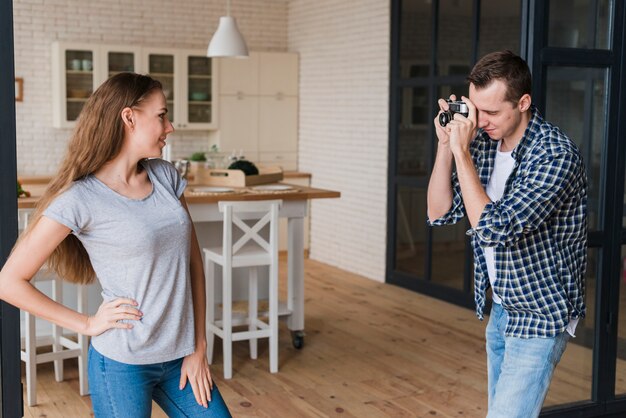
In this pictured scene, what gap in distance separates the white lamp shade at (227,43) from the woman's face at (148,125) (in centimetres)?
417

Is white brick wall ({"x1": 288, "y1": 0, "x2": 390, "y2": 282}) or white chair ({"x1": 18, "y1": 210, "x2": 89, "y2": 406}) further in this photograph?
white brick wall ({"x1": 288, "y1": 0, "x2": 390, "y2": 282})

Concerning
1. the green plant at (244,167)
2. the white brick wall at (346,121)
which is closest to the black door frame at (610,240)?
the green plant at (244,167)

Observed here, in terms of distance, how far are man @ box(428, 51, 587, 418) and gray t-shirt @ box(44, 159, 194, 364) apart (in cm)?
84

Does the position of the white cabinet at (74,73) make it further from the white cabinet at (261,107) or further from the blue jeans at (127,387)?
the blue jeans at (127,387)

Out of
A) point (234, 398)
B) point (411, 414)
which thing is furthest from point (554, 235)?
point (234, 398)

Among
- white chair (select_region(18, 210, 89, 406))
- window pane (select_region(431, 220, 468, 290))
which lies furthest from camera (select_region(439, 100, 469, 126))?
window pane (select_region(431, 220, 468, 290))

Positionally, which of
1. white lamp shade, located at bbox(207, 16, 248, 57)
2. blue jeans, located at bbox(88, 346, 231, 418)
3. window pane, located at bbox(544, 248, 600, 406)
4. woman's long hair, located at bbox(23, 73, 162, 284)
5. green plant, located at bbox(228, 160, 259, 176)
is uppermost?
white lamp shade, located at bbox(207, 16, 248, 57)

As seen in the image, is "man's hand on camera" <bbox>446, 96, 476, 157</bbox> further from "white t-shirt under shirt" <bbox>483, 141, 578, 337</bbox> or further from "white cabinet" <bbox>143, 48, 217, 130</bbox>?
"white cabinet" <bbox>143, 48, 217, 130</bbox>

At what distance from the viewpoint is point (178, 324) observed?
2154 millimetres

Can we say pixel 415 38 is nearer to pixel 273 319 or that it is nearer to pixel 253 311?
pixel 253 311

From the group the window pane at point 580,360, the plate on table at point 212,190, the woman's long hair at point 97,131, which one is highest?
the woman's long hair at point 97,131

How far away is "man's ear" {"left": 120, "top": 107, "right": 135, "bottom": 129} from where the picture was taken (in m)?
2.09

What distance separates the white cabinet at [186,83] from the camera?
8297 millimetres

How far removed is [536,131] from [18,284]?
59.2 inches
